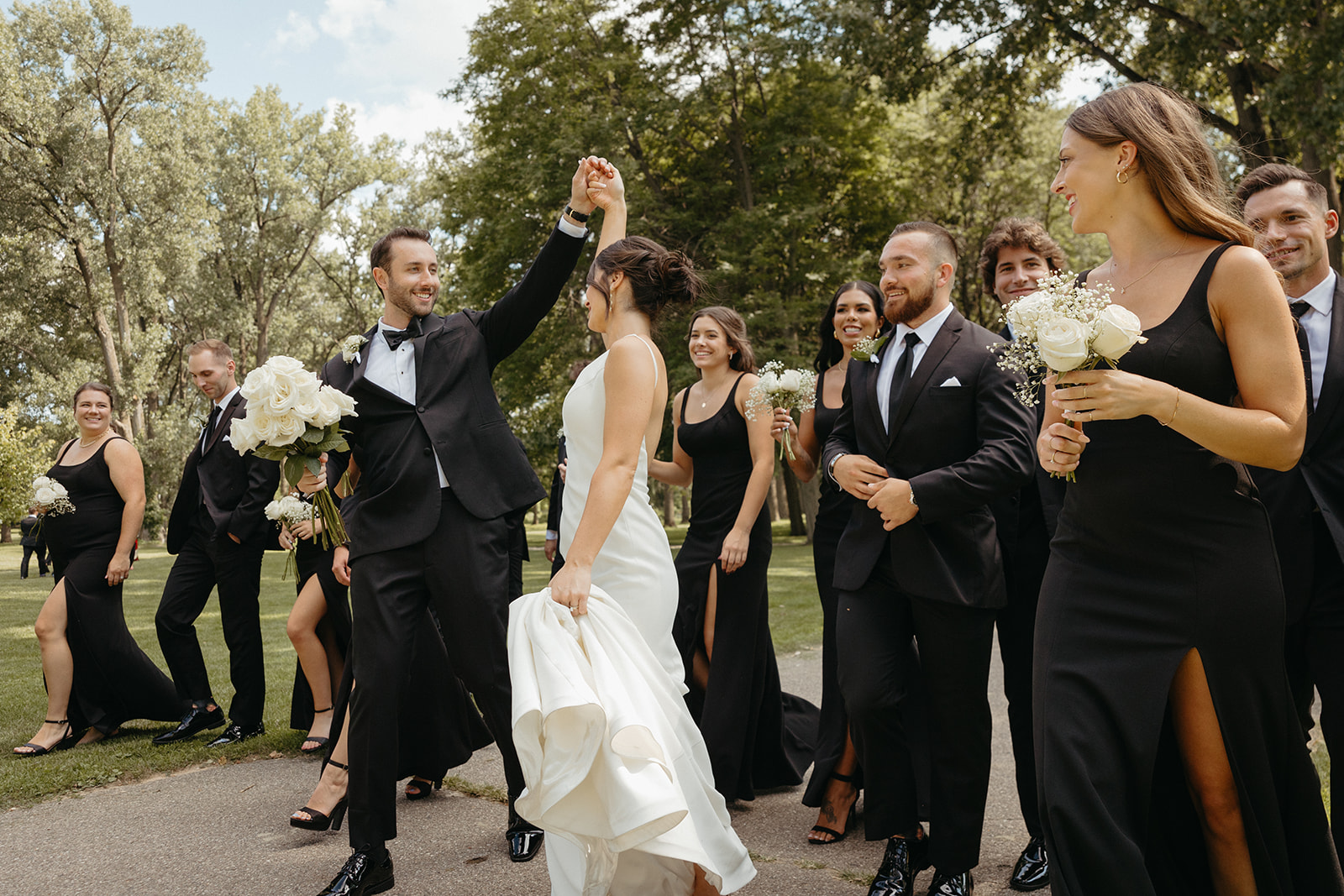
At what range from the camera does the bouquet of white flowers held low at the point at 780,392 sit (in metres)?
5.23

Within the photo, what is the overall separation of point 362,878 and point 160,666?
24.9 ft

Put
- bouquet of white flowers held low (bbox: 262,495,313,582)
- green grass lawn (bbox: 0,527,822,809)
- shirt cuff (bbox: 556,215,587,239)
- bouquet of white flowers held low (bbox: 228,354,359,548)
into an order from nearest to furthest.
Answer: bouquet of white flowers held low (bbox: 228,354,359,548) < shirt cuff (bbox: 556,215,587,239) < bouquet of white flowers held low (bbox: 262,495,313,582) < green grass lawn (bbox: 0,527,822,809)

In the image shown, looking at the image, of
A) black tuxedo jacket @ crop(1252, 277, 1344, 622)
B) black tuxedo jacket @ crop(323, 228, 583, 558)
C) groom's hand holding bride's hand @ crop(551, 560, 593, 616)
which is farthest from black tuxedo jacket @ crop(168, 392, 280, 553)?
black tuxedo jacket @ crop(1252, 277, 1344, 622)

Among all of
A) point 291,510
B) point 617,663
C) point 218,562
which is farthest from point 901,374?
point 218,562

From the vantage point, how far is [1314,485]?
3.29 metres

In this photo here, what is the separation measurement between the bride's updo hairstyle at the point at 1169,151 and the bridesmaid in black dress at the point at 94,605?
6.42m

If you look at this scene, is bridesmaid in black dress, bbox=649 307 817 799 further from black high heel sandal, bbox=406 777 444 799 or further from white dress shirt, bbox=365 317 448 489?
white dress shirt, bbox=365 317 448 489

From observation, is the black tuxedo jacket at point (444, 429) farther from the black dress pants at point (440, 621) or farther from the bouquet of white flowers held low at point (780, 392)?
the bouquet of white flowers held low at point (780, 392)

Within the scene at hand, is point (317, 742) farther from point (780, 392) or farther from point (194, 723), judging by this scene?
point (780, 392)

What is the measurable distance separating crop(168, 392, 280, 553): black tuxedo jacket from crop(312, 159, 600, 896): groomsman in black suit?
248cm

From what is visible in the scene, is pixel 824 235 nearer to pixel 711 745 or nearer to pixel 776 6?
pixel 776 6

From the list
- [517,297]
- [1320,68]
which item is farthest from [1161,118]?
[1320,68]

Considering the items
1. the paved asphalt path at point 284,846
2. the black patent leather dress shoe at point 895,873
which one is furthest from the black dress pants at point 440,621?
the black patent leather dress shoe at point 895,873

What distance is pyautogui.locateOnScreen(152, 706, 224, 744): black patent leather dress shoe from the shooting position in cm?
672
